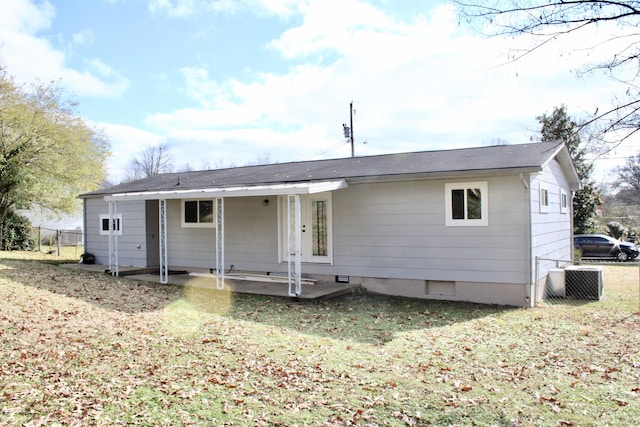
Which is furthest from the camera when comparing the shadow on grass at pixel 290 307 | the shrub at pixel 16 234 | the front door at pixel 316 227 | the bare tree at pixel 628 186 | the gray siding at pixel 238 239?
the bare tree at pixel 628 186

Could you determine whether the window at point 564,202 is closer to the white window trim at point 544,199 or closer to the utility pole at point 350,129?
the white window trim at point 544,199

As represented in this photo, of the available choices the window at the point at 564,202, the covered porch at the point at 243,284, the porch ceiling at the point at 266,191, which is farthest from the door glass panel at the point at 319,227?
the window at the point at 564,202

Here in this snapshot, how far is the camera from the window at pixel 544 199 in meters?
10.0

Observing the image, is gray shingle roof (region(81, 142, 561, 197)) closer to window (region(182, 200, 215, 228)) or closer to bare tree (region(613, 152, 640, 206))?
window (region(182, 200, 215, 228))

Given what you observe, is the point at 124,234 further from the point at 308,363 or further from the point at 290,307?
the point at 308,363

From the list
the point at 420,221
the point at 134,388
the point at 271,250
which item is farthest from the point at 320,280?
the point at 134,388

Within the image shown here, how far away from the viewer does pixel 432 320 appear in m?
7.76

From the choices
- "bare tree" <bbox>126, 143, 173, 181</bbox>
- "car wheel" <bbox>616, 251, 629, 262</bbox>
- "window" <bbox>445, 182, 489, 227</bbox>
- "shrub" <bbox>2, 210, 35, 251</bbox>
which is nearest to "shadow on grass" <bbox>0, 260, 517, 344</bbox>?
"window" <bbox>445, 182, 489, 227</bbox>

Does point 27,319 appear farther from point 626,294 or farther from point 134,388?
point 626,294

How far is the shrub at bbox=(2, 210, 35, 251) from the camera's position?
2116 cm

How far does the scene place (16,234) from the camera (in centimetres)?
2170

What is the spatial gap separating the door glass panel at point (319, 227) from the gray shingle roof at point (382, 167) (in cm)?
68

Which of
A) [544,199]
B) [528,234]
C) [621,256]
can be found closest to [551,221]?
[544,199]

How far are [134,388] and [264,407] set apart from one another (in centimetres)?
129
